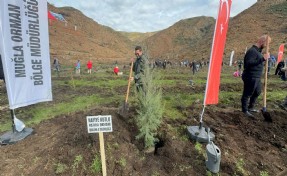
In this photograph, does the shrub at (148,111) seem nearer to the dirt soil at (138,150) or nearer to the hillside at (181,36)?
the dirt soil at (138,150)

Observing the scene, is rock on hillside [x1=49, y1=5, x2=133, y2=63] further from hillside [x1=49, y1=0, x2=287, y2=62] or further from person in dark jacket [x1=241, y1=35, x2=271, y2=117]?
person in dark jacket [x1=241, y1=35, x2=271, y2=117]

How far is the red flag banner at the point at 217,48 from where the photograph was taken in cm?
457

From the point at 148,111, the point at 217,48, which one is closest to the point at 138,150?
the point at 148,111

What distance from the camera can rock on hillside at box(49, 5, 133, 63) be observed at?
52375 mm

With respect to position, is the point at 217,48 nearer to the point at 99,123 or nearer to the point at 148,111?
the point at 148,111

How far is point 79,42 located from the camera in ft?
217

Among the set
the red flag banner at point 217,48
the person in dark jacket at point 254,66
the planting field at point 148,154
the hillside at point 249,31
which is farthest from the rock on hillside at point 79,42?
the red flag banner at point 217,48

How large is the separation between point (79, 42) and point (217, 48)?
215ft

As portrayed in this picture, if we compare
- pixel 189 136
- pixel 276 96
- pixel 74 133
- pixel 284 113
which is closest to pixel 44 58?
pixel 74 133

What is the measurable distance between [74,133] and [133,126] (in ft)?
4.34

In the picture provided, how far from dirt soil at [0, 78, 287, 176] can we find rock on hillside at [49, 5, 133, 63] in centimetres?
3578

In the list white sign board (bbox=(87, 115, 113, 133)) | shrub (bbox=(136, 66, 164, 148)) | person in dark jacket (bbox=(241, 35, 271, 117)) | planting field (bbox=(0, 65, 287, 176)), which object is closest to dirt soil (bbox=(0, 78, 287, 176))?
planting field (bbox=(0, 65, 287, 176))

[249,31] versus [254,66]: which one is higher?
[249,31]

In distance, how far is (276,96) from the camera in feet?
30.7
